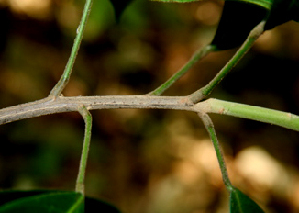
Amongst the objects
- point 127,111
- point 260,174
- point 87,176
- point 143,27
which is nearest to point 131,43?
point 143,27

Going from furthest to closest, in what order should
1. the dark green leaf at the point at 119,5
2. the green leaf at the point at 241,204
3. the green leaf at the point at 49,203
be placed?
the dark green leaf at the point at 119,5 < the green leaf at the point at 241,204 < the green leaf at the point at 49,203

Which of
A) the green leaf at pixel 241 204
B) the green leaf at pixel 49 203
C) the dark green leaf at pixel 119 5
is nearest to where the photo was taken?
the green leaf at pixel 49 203

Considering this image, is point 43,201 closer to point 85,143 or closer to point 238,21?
point 85,143

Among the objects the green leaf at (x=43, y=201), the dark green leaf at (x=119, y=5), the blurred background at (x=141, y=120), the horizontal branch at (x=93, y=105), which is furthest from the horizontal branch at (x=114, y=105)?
the blurred background at (x=141, y=120)

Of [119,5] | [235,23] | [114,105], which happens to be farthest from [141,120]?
[114,105]

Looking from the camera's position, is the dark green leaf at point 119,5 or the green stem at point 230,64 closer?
the green stem at point 230,64

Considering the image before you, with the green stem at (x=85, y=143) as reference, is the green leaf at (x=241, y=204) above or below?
below

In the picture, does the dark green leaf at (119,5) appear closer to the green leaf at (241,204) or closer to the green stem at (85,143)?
the green stem at (85,143)

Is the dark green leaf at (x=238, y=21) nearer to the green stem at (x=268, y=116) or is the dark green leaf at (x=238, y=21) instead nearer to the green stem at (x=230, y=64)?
the green stem at (x=230, y=64)

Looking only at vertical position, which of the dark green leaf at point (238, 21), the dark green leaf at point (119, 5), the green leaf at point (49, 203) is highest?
the dark green leaf at point (119, 5)

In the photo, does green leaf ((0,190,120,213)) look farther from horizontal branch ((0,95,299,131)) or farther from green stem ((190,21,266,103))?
green stem ((190,21,266,103))
